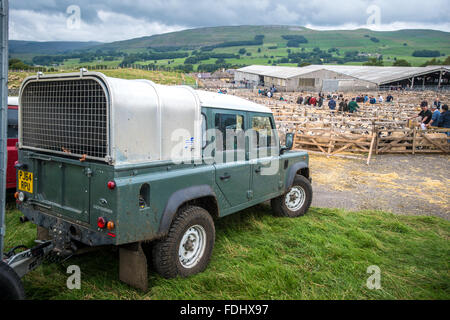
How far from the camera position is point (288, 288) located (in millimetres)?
4027

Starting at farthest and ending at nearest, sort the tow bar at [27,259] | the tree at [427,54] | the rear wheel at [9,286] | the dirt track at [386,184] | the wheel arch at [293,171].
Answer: the tree at [427,54], the dirt track at [386,184], the wheel arch at [293,171], the tow bar at [27,259], the rear wheel at [9,286]

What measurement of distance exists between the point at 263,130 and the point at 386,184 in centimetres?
645

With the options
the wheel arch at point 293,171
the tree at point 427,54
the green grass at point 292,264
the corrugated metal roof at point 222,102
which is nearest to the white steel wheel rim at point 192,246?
the green grass at point 292,264

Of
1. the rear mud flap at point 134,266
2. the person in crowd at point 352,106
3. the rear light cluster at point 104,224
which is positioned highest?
the person in crowd at point 352,106

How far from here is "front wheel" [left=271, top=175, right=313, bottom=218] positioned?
6.41 meters

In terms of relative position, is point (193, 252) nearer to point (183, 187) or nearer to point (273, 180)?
point (183, 187)

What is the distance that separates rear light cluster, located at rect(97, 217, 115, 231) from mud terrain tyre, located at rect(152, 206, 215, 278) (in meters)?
0.71

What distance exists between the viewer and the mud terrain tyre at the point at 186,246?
390cm

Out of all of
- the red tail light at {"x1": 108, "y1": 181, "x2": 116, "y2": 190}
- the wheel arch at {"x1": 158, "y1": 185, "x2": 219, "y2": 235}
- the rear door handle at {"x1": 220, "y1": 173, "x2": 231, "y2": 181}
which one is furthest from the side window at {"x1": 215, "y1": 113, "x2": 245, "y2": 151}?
the red tail light at {"x1": 108, "y1": 181, "x2": 116, "y2": 190}

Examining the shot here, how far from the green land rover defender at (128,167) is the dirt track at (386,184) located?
4.42 m

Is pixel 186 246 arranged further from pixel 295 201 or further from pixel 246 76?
pixel 246 76

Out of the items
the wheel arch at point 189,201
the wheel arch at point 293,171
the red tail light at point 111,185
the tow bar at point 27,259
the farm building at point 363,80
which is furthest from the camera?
the farm building at point 363,80

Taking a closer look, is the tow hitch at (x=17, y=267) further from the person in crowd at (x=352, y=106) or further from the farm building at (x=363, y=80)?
the farm building at (x=363, y=80)
